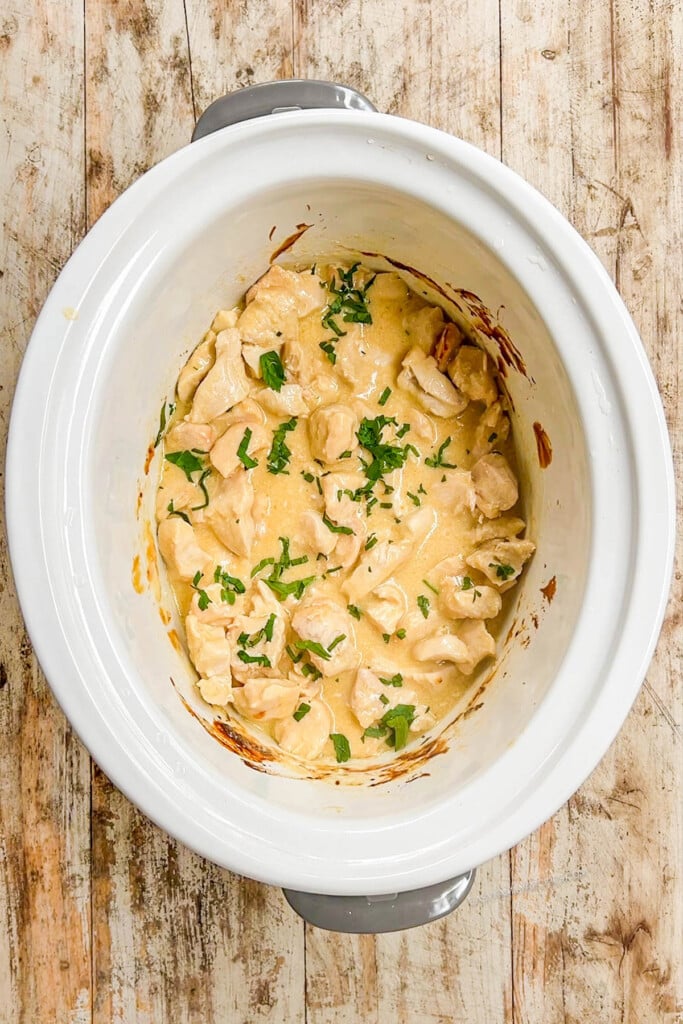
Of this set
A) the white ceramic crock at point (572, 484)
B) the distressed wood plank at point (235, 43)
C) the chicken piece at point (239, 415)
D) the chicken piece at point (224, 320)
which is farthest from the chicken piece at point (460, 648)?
the distressed wood plank at point (235, 43)

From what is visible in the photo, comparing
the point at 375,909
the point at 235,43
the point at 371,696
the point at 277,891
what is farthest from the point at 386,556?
the point at 235,43

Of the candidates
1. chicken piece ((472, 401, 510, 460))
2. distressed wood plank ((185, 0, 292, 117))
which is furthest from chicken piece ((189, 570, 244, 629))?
distressed wood plank ((185, 0, 292, 117))

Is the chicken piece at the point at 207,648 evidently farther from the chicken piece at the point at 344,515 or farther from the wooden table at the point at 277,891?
the wooden table at the point at 277,891

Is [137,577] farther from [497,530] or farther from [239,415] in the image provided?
[497,530]

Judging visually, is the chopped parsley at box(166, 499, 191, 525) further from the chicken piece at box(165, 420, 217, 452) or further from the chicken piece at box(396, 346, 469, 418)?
the chicken piece at box(396, 346, 469, 418)

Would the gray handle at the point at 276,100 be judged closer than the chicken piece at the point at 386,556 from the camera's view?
Yes
